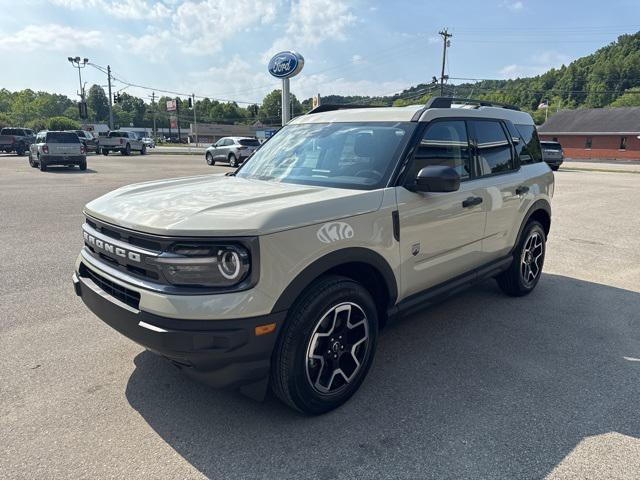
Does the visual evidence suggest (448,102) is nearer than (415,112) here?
No

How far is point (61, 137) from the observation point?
20719 mm

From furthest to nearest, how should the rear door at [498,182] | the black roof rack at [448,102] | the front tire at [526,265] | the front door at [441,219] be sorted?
the front tire at [526,265] < the rear door at [498,182] < the black roof rack at [448,102] < the front door at [441,219]

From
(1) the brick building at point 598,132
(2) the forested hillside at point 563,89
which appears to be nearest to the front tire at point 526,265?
(2) the forested hillside at point 563,89

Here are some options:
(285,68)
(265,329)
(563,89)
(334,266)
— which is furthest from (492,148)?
(563,89)

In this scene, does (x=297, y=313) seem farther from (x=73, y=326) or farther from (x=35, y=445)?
(x=73, y=326)

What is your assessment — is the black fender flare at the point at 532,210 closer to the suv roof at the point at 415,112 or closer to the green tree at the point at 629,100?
the suv roof at the point at 415,112

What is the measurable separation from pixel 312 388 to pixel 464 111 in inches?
105

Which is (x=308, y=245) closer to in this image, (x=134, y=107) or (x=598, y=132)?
(x=598, y=132)

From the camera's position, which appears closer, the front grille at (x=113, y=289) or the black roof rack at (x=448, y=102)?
the front grille at (x=113, y=289)

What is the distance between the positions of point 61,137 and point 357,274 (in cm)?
2175

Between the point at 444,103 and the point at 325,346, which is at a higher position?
the point at 444,103

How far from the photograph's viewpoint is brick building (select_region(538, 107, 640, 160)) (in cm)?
5081

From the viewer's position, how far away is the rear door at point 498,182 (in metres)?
4.12

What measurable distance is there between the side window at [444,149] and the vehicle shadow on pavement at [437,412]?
145 cm
